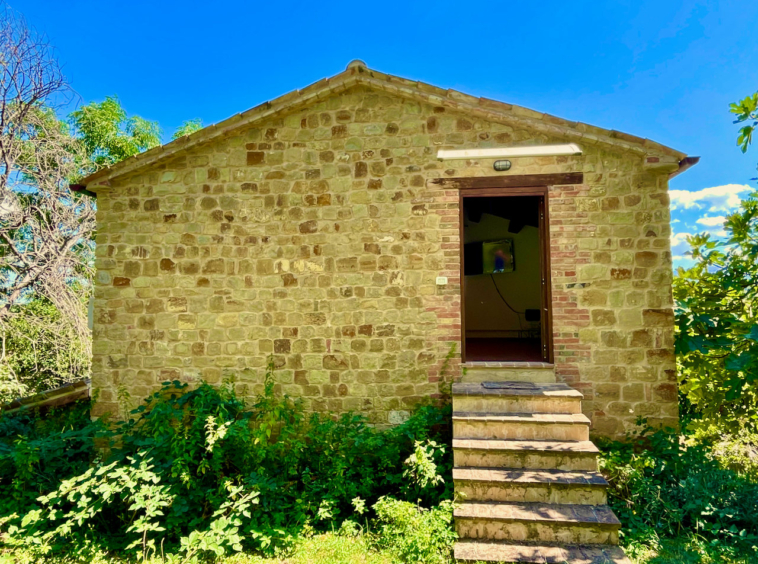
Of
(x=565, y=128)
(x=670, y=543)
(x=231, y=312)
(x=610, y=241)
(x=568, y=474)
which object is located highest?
(x=565, y=128)

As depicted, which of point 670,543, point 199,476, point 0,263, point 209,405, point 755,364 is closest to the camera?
point 670,543

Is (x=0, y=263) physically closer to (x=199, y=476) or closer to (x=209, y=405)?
(x=209, y=405)

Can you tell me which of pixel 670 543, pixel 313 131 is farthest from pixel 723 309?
pixel 313 131

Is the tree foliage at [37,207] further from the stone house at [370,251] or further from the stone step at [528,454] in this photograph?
the stone step at [528,454]

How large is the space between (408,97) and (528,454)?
15.6 ft

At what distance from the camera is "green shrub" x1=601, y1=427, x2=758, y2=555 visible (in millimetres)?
3908

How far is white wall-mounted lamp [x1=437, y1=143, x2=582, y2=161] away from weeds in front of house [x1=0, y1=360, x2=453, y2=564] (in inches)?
132

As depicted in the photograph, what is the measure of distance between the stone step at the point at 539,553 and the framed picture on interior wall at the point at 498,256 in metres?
6.40

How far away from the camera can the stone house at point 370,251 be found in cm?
531

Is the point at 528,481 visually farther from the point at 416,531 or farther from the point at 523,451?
the point at 416,531

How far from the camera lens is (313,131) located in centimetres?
592

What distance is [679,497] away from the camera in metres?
4.26

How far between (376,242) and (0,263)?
30.7 feet

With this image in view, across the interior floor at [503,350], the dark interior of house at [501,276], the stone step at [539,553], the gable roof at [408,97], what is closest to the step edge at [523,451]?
the stone step at [539,553]
